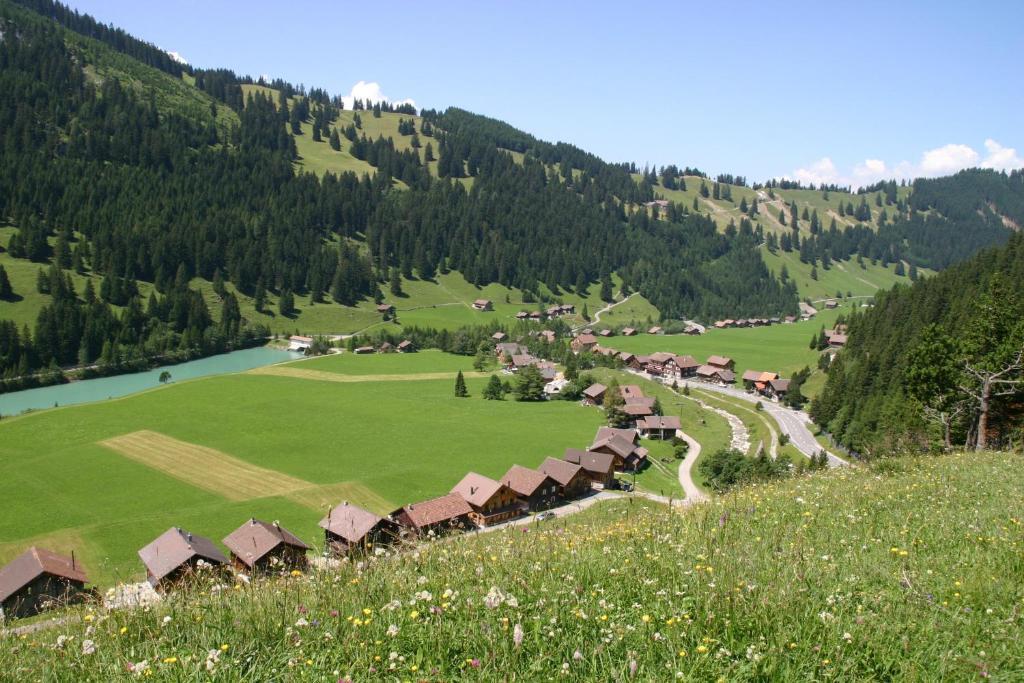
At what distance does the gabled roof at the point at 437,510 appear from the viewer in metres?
42.4

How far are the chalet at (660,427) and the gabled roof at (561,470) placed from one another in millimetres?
23251

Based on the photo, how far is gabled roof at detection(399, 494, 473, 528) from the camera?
42.4 metres

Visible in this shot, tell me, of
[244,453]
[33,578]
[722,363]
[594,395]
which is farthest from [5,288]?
[722,363]

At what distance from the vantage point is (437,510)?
45.0 m

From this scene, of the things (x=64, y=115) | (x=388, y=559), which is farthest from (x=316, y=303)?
(x=388, y=559)

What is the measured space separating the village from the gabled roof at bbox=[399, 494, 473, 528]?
0.10 metres

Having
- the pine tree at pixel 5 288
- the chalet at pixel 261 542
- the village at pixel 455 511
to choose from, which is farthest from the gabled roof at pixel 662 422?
the pine tree at pixel 5 288

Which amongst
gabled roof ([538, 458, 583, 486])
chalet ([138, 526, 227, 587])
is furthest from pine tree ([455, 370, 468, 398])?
chalet ([138, 526, 227, 587])

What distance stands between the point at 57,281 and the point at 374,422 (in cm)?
8549

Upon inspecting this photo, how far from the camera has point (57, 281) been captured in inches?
4656

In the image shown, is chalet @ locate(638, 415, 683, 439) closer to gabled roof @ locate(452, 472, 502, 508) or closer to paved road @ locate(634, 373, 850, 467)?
paved road @ locate(634, 373, 850, 467)

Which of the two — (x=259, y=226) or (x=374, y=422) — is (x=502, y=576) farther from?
(x=259, y=226)

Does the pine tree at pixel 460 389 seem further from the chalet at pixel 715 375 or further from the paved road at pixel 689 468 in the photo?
the chalet at pixel 715 375

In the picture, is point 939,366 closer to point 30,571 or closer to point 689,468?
point 689,468
